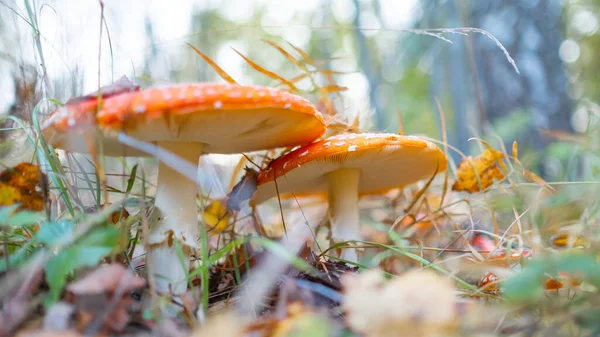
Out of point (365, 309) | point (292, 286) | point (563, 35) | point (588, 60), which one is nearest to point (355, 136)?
point (292, 286)

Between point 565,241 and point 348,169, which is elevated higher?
point 348,169

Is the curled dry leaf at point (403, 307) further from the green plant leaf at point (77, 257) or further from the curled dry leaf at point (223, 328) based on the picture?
the green plant leaf at point (77, 257)

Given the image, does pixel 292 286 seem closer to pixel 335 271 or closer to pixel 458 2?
pixel 335 271

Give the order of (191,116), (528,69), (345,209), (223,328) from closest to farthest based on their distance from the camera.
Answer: (223,328) < (191,116) < (345,209) < (528,69)

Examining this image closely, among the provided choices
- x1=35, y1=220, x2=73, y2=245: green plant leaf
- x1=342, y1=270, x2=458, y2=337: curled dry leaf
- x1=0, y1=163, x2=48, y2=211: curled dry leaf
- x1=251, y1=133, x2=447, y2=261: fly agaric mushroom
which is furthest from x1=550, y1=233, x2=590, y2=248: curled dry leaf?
x1=0, y1=163, x2=48, y2=211: curled dry leaf

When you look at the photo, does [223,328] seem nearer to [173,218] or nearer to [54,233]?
[54,233]

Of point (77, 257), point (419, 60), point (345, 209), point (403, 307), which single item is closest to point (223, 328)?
point (403, 307)
